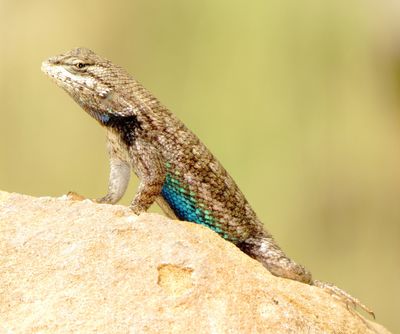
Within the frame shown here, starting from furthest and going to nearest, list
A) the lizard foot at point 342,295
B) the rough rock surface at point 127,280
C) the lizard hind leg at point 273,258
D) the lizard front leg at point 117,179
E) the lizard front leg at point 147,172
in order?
the lizard front leg at point 117,179 < the lizard hind leg at point 273,258 < the lizard foot at point 342,295 < the lizard front leg at point 147,172 < the rough rock surface at point 127,280

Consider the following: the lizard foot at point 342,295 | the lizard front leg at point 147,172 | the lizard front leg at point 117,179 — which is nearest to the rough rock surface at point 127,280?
the lizard front leg at point 147,172

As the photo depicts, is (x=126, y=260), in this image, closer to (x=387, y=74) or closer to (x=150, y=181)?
(x=150, y=181)

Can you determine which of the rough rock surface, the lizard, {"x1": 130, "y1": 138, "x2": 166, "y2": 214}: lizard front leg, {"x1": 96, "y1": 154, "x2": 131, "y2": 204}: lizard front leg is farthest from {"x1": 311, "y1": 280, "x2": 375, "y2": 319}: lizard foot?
Answer: {"x1": 96, "y1": 154, "x2": 131, "y2": 204}: lizard front leg

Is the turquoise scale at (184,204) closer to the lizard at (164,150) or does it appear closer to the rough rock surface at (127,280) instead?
the lizard at (164,150)

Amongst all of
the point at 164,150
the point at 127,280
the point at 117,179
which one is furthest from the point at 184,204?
the point at 127,280

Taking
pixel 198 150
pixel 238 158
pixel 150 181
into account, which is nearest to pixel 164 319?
pixel 150 181

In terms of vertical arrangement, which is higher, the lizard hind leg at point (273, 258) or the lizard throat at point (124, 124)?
the lizard throat at point (124, 124)

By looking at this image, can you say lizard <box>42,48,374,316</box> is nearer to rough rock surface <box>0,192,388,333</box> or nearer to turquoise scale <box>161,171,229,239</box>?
turquoise scale <box>161,171,229,239</box>
